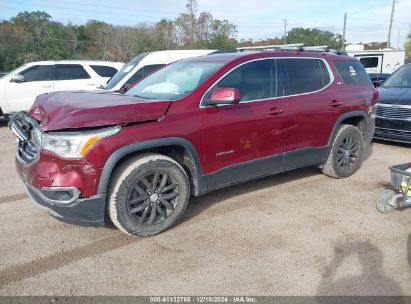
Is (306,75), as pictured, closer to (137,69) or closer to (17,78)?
(137,69)

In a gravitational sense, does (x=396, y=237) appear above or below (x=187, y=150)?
below

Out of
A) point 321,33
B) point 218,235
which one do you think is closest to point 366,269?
point 218,235

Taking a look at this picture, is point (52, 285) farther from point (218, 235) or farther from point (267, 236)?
point (267, 236)

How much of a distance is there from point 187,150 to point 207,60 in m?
1.35

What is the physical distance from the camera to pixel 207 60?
471 centimetres

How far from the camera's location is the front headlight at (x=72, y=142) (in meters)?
3.33

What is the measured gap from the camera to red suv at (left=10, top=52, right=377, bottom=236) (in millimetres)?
3404

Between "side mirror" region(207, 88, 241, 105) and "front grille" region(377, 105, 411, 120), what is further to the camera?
"front grille" region(377, 105, 411, 120)

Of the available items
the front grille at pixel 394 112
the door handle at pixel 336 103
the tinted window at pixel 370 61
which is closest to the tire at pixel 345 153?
the door handle at pixel 336 103

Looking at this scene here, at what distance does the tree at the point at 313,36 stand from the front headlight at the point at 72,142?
56.3m

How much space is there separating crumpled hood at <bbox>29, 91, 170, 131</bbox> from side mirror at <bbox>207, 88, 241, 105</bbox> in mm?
480

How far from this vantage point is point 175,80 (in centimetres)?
457

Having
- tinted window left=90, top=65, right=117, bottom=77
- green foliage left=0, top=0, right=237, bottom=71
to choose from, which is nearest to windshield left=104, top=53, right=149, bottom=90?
tinted window left=90, top=65, right=117, bottom=77

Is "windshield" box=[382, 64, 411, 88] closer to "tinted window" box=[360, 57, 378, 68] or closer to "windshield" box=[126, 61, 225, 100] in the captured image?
"windshield" box=[126, 61, 225, 100]
